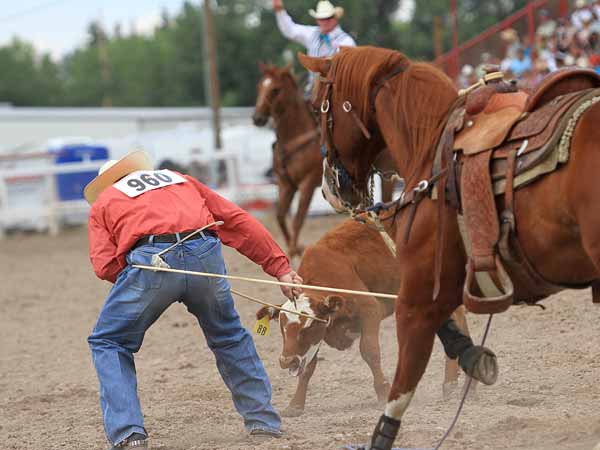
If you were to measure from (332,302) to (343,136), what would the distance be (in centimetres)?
203

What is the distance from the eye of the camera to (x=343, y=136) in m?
4.57

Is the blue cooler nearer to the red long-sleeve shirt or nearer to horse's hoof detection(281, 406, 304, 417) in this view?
horse's hoof detection(281, 406, 304, 417)

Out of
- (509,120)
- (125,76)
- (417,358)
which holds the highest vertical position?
(509,120)

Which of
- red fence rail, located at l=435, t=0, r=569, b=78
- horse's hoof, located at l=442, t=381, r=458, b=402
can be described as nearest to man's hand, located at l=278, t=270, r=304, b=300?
horse's hoof, located at l=442, t=381, r=458, b=402

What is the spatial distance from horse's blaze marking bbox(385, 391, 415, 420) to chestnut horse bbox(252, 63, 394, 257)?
293 inches

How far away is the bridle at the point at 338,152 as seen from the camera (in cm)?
441

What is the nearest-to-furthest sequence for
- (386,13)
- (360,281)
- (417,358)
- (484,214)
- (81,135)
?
(484,214)
(417,358)
(360,281)
(81,135)
(386,13)

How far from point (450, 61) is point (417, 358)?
1771cm

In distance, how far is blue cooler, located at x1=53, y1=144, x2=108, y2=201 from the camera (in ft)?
66.2

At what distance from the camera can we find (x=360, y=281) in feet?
22.6

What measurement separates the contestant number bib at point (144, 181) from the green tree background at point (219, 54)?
18.5m

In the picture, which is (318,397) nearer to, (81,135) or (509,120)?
(509,120)

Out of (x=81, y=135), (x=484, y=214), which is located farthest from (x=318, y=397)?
(x=81, y=135)

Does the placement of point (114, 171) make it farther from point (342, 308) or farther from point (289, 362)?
point (342, 308)
